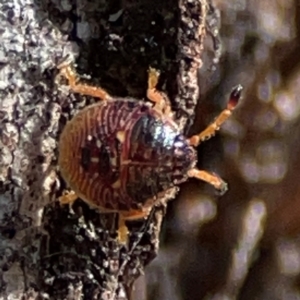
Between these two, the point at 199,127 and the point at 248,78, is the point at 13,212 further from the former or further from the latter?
the point at 248,78

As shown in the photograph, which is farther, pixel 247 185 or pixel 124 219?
pixel 247 185

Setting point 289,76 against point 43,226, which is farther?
point 289,76

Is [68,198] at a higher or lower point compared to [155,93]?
lower

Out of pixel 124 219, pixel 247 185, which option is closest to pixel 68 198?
pixel 124 219

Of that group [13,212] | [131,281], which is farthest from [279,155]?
[13,212]

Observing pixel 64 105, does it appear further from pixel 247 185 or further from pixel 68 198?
pixel 247 185

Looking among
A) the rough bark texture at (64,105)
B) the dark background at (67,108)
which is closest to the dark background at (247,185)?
the dark background at (67,108)

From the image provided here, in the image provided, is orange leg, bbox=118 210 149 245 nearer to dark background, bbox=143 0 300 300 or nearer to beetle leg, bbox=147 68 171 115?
beetle leg, bbox=147 68 171 115
